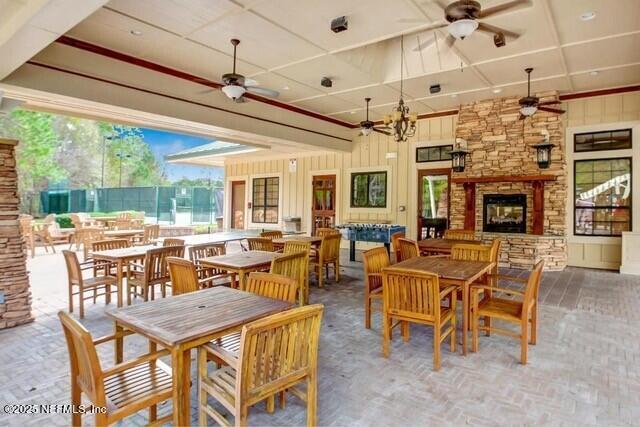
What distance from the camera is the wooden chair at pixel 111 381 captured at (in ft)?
5.86

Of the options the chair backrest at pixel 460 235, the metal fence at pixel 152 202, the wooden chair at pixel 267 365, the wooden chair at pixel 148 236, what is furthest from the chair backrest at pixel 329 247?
the metal fence at pixel 152 202

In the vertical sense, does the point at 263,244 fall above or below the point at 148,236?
above

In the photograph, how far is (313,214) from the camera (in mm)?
12234

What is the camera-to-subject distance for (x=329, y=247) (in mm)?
6535

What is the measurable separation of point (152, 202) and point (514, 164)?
1384 centimetres

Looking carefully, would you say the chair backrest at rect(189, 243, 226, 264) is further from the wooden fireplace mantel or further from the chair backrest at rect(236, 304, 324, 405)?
the wooden fireplace mantel

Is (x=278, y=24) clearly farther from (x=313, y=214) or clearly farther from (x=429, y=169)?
(x=313, y=214)

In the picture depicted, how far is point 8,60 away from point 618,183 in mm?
10531

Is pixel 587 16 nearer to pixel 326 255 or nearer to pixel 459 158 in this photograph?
pixel 459 158

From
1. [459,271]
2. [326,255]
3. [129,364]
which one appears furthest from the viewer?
[326,255]

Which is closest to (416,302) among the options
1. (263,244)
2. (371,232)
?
(263,244)

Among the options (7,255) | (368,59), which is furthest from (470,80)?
(7,255)

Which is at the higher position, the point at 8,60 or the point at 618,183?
the point at 8,60

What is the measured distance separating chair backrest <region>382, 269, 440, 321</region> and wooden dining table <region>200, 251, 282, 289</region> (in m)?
1.62
